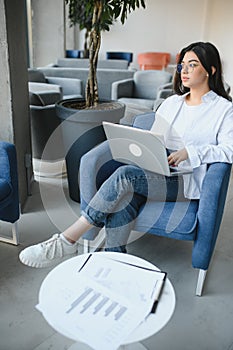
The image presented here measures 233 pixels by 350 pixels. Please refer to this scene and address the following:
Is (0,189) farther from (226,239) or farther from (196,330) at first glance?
(226,239)

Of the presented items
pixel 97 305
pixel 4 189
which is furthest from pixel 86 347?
pixel 4 189

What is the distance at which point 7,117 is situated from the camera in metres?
2.35

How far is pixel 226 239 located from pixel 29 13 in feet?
22.2

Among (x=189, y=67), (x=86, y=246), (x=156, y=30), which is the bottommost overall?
(x=86, y=246)

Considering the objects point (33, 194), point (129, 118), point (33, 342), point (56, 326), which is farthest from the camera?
point (129, 118)

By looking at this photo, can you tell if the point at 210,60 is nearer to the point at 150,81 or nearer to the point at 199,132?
the point at 199,132

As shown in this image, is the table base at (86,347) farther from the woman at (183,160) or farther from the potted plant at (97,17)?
the potted plant at (97,17)

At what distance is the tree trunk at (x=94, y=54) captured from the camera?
8.56ft

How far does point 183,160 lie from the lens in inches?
72.7

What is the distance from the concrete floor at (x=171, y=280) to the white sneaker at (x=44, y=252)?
0.24 meters

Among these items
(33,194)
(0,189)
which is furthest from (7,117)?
(33,194)

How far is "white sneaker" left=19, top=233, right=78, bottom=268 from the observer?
1.67 metres

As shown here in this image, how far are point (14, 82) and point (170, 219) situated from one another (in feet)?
4.53

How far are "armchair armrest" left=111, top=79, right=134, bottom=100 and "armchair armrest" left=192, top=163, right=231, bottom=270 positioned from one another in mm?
3246
